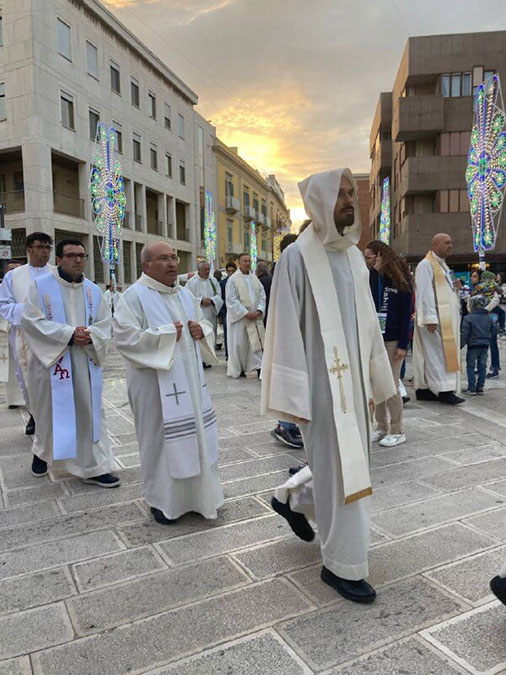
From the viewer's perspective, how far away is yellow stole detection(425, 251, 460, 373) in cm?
665

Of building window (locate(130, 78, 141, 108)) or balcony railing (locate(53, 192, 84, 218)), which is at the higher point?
building window (locate(130, 78, 141, 108))

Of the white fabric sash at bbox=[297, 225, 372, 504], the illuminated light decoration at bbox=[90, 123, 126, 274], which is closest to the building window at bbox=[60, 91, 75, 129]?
the illuminated light decoration at bbox=[90, 123, 126, 274]

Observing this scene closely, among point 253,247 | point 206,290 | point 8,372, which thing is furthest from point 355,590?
point 253,247

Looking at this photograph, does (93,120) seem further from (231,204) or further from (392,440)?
(392,440)

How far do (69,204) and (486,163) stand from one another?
1775cm

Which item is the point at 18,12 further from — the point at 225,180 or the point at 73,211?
the point at 225,180

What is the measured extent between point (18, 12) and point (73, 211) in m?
7.96

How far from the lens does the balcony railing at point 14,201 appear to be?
2338cm

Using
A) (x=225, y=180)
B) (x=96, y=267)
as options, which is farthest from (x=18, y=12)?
(x=225, y=180)

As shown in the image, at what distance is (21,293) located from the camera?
571 centimetres

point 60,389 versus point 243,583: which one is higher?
point 60,389

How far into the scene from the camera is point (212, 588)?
262 cm

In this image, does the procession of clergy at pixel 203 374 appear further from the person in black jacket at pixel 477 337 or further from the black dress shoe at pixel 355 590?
the person in black jacket at pixel 477 337

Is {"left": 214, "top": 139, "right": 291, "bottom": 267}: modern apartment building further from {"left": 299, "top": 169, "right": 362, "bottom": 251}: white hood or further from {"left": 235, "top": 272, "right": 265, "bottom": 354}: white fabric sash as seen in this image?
{"left": 299, "top": 169, "right": 362, "bottom": 251}: white hood
